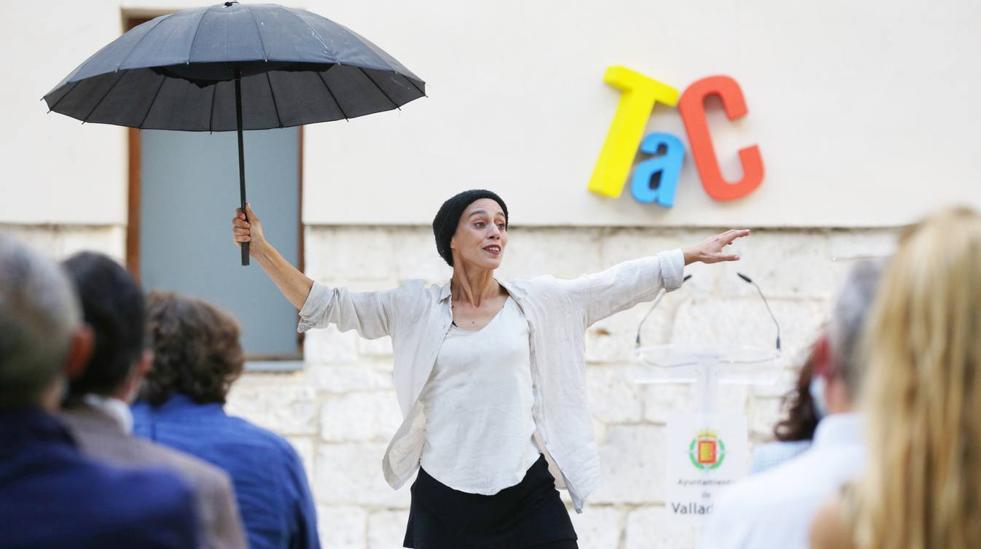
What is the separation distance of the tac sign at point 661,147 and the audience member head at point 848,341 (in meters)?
4.36

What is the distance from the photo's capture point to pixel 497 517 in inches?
186

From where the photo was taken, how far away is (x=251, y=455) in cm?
298

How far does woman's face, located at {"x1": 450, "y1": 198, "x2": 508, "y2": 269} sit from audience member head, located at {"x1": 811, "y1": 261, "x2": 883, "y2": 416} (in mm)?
2741

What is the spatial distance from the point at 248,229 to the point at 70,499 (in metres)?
3.02

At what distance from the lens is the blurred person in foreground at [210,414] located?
2949 millimetres

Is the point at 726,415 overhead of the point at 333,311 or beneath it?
beneath

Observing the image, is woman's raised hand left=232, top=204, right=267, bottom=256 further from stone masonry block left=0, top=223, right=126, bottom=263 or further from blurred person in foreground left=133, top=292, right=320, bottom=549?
stone masonry block left=0, top=223, right=126, bottom=263

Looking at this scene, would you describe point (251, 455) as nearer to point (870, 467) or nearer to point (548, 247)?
point (870, 467)

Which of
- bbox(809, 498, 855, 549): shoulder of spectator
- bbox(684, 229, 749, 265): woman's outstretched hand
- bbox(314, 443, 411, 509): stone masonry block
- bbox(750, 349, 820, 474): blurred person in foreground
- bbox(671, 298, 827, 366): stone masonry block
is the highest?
bbox(684, 229, 749, 265): woman's outstretched hand

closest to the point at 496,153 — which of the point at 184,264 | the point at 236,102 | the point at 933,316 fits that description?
the point at 184,264

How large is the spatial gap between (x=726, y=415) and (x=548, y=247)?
1.62m

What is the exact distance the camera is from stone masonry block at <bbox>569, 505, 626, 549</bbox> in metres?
6.66

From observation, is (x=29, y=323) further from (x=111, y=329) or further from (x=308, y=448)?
(x=308, y=448)

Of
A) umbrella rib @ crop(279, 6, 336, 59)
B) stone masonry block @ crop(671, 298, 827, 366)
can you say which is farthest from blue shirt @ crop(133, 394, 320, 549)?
stone masonry block @ crop(671, 298, 827, 366)
